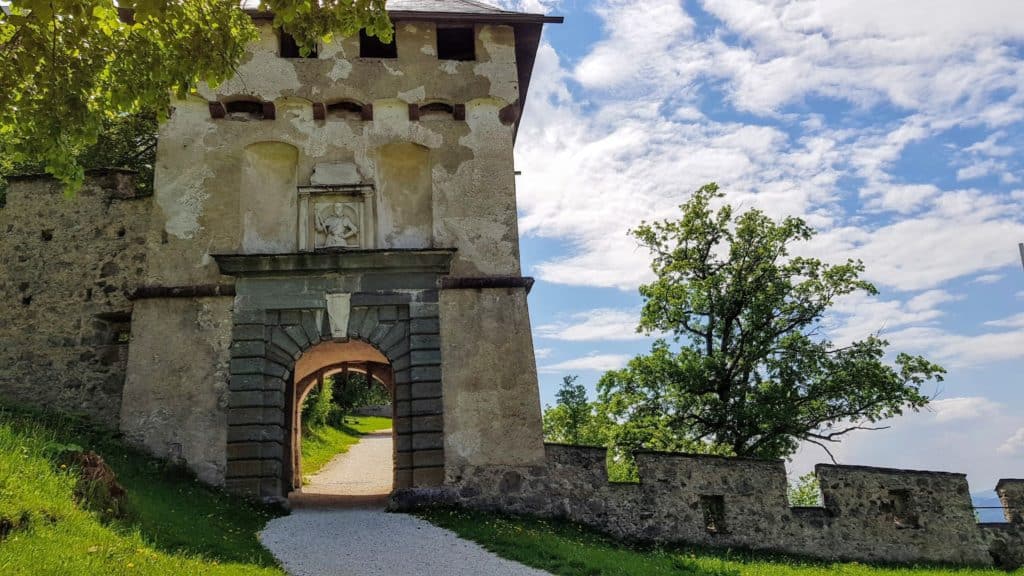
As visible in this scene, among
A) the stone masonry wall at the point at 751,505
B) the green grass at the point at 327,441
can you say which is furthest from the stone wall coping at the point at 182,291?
the green grass at the point at 327,441

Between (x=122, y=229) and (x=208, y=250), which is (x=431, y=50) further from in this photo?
(x=122, y=229)

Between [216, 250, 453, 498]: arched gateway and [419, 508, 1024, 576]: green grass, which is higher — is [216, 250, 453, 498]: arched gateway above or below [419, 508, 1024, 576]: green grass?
above

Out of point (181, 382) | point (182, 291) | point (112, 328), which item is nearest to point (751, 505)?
point (181, 382)

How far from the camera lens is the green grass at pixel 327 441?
74.2ft

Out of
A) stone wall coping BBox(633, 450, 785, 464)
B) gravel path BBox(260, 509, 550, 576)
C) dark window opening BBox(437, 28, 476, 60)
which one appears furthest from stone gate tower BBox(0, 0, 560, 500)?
stone wall coping BBox(633, 450, 785, 464)

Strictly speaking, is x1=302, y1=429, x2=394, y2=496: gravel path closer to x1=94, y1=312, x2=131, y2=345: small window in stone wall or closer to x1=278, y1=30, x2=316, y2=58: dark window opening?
x1=94, y1=312, x2=131, y2=345: small window in stone wall

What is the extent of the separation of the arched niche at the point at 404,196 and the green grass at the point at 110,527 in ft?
17.4

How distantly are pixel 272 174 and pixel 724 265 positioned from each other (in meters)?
11.4

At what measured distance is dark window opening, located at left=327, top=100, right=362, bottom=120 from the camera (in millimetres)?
14039

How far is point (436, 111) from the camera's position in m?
14.3

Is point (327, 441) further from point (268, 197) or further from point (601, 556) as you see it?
point (601, 556)

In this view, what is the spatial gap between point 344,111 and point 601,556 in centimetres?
918

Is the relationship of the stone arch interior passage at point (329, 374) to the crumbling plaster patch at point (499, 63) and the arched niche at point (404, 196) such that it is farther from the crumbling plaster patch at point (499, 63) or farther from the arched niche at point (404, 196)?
the crumbling plaster patch at point (499, 63)

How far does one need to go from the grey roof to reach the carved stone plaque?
3.71 m
